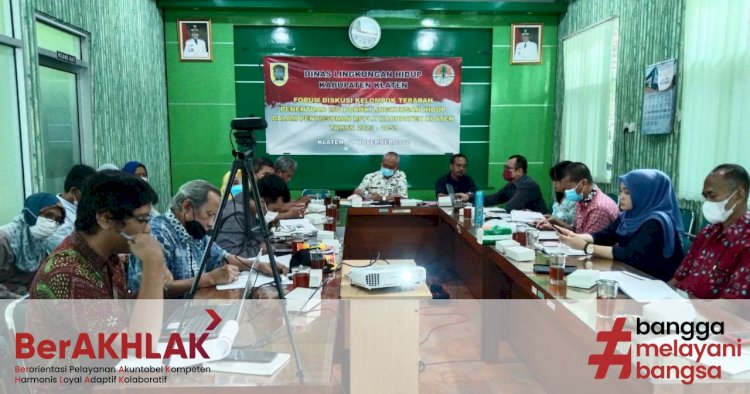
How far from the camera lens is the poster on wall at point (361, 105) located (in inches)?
238

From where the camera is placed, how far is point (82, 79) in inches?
169

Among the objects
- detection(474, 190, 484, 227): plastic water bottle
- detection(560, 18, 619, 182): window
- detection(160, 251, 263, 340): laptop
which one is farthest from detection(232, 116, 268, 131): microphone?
detection(560, 18, 619, 182): window

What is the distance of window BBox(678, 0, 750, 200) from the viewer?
10.9 ft

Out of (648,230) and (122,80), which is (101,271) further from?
(122,80)

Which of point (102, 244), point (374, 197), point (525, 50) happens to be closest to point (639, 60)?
point (525, 50)

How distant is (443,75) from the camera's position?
20.0ft

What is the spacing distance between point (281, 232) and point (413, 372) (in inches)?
57.8

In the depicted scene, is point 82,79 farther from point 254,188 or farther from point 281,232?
point 254,188

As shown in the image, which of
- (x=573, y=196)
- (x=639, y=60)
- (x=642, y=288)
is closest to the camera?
(x=642, y=288)

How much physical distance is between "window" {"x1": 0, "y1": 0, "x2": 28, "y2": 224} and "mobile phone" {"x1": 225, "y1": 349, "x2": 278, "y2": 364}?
2693 mm

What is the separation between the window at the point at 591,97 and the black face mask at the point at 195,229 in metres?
4.12

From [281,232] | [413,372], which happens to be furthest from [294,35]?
[413,372]

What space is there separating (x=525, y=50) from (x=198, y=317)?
550 centimetres

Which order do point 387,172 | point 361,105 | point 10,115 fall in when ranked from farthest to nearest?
1. point 361,105
2. point 387,172
3. point 10,115
